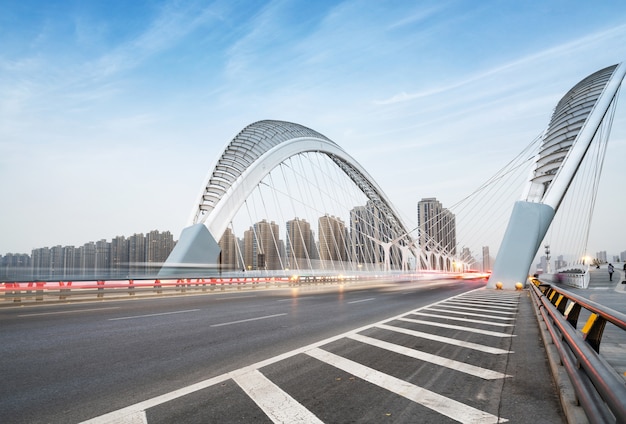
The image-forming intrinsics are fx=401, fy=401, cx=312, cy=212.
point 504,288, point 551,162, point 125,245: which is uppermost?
point 551,162

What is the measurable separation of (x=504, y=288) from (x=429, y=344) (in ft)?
71.4

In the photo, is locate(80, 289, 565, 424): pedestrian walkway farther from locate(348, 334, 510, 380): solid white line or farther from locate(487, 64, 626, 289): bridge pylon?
locate(487, 64, 626, 289): bridge pylon

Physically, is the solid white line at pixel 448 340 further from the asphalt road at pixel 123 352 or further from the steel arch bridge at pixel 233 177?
the steel arch bridge at pixel 233 177

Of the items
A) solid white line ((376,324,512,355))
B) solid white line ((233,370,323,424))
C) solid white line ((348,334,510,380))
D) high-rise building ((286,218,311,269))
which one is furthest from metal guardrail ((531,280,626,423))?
high-rise building ((286,218,311,269))

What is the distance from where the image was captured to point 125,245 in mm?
57375

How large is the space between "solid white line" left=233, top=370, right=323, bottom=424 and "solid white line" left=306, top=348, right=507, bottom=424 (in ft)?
3.76

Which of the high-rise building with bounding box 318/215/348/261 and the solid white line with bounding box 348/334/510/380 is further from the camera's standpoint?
the high-rise building with bounding box 318/215/348/261

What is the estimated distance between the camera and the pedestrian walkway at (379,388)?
3678 millimetres

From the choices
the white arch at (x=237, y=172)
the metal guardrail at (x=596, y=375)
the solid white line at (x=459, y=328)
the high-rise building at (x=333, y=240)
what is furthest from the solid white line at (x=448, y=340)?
the high-rise building at (x=333, y=240)

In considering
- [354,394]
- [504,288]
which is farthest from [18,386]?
[504,288]

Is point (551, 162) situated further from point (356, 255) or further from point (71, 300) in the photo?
point (71, 300)

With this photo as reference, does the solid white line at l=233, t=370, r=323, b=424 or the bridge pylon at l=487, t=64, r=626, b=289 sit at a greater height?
the bridge pylon at l=487, t=64, r=626, b=289

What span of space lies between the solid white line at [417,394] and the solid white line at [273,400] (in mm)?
1146

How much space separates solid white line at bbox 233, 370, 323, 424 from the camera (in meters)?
3.59
